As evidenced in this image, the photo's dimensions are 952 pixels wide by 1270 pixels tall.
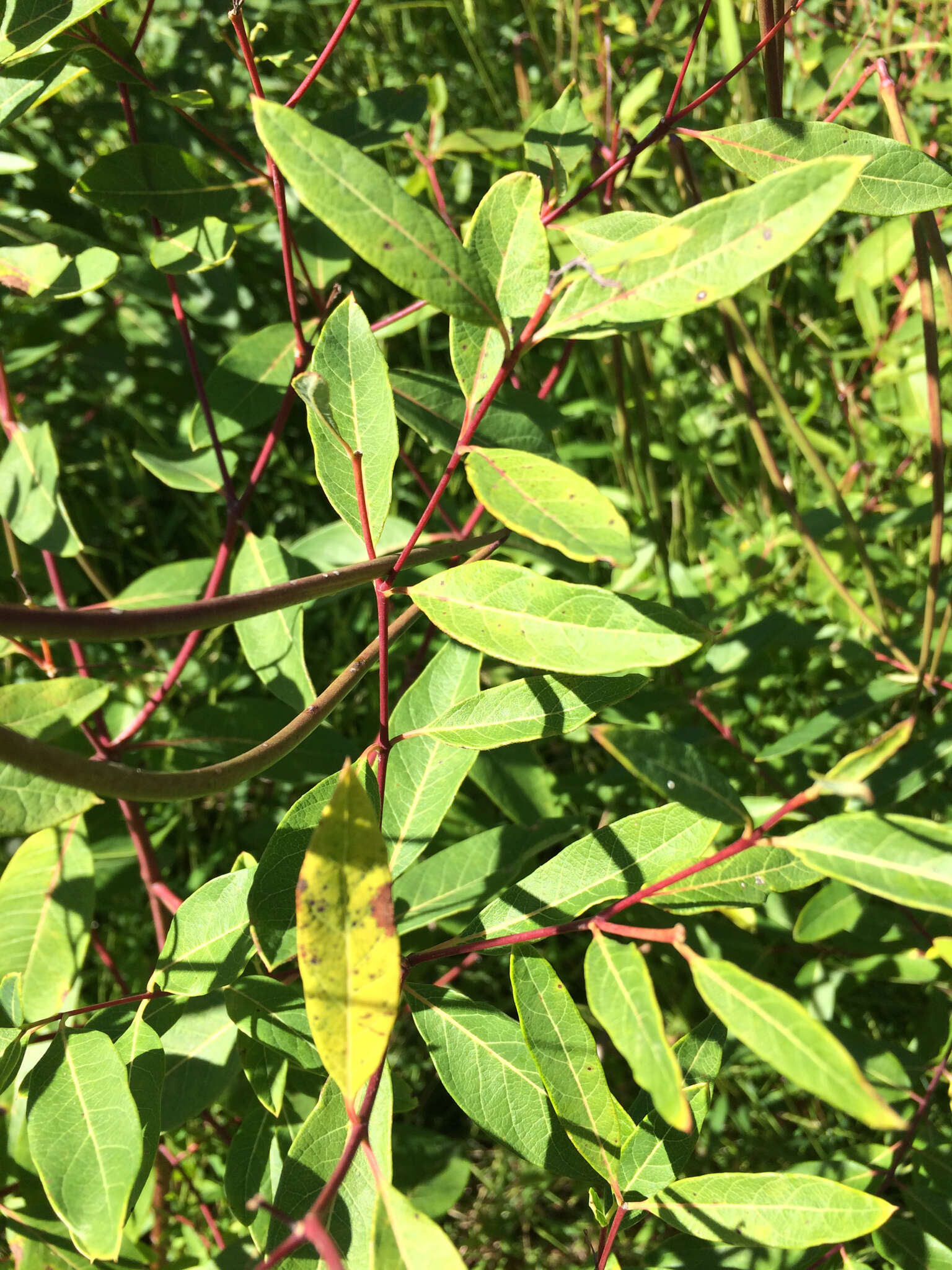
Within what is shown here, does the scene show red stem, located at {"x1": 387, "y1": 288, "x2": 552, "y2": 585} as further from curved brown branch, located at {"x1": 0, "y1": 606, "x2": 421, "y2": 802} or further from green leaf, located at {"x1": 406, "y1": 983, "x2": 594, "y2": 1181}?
green leaf, located at {"x1": 406, "y1": 983, "x2": 594, "y2": 1181}

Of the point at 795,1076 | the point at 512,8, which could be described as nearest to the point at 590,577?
the point at 795,1076

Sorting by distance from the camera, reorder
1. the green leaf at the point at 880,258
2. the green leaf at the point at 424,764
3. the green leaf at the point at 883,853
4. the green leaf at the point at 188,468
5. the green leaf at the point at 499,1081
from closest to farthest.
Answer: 1. the green leaf at the point at 883,853
2. the green leaf at the point at 499,1081
3. the green leaf at the point at 424,764
4. the green leaf at the point at 188,468
5. the green leaf at the point at 880,258

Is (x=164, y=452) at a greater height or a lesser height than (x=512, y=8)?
lesser

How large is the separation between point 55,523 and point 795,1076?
1.09 m

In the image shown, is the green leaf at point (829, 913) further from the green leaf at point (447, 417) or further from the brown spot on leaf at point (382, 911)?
the brown spot on leaf at point (382, 911)

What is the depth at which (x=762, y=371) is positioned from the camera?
1305 millimetres

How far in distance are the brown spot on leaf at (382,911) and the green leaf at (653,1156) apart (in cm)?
37

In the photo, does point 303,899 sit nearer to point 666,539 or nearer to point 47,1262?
point 47,1262

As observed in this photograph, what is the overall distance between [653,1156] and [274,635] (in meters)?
0.64

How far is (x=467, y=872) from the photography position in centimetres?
111

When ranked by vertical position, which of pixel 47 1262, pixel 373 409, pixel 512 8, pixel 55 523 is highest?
pixel 512 8

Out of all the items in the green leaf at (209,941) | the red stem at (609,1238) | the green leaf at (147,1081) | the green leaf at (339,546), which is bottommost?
the red stem at (609,1238)

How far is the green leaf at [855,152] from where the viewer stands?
83 cm

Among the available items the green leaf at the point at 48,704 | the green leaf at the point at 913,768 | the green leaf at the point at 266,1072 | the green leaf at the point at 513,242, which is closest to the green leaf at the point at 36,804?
the green leaf at the point at 48,704
